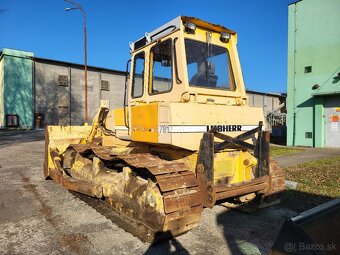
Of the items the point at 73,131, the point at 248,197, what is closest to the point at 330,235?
the point at 248,197

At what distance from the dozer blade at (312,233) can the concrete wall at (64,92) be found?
29.8m

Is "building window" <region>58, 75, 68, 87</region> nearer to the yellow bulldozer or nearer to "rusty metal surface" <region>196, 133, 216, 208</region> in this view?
the yellow bulldozer

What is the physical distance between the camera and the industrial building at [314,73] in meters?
15.8

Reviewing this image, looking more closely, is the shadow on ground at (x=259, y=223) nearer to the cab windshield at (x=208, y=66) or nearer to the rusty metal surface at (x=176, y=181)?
the rusty metal surface at (x=176, y=181)

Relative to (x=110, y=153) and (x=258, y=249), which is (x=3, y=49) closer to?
(x=110, y=153)

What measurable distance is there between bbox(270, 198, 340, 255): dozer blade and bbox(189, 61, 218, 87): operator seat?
2.37 m

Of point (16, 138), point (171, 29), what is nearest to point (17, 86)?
point (16, 138)

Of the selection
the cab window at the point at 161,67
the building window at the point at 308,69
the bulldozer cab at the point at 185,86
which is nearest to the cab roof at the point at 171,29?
the bulldozer cab at the point at 185,86

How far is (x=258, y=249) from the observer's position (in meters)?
A: 3.82

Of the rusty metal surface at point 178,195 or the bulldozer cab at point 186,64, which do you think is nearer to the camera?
the rusty metal surface at point 178,195

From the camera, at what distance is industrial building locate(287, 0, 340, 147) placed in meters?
15.8

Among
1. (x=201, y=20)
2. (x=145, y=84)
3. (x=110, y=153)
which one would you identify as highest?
(x=201, y=20)

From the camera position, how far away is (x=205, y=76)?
177 inches

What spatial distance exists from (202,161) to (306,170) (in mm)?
6336
